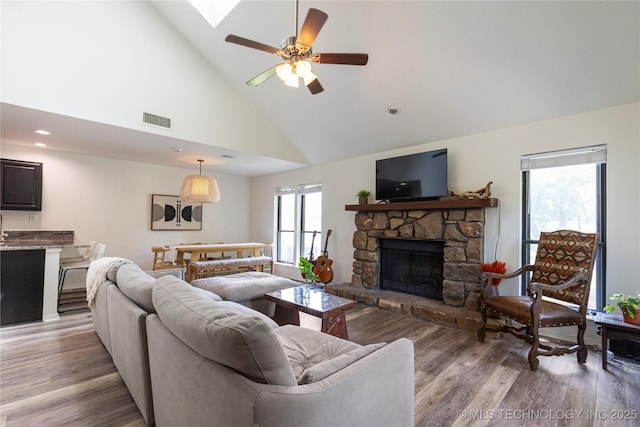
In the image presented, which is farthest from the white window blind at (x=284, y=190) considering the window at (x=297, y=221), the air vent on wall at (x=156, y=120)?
the air vent on wall at (x=156, y=120)

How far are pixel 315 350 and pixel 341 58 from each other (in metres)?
2.12

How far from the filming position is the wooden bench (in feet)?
14.9

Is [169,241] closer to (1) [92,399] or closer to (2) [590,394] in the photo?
(1) [92,399]

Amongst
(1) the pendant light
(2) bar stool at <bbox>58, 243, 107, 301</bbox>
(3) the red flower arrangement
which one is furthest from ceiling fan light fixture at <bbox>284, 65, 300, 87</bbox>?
(2) bar stool at <bbox>58, 243, 107, 301</bbox>

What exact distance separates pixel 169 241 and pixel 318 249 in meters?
2.98

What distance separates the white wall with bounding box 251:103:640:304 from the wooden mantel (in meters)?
0.28

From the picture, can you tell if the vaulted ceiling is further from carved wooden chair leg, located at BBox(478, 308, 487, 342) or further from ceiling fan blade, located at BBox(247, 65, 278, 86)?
carved wooden chair leg, located at BBox(478, 308, 487, 342)

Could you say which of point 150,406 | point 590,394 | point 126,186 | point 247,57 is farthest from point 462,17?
point 126,186

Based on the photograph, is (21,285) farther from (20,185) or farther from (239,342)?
(239,342)

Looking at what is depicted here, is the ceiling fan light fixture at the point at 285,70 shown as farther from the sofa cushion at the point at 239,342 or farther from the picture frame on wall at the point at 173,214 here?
the picture frame on wall at the point at 173,214

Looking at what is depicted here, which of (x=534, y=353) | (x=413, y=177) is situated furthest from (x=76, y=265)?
(x=534, y=353)

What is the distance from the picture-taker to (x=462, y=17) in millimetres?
2557

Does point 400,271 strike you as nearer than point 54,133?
No

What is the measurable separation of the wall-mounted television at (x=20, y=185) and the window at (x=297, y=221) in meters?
3.90
